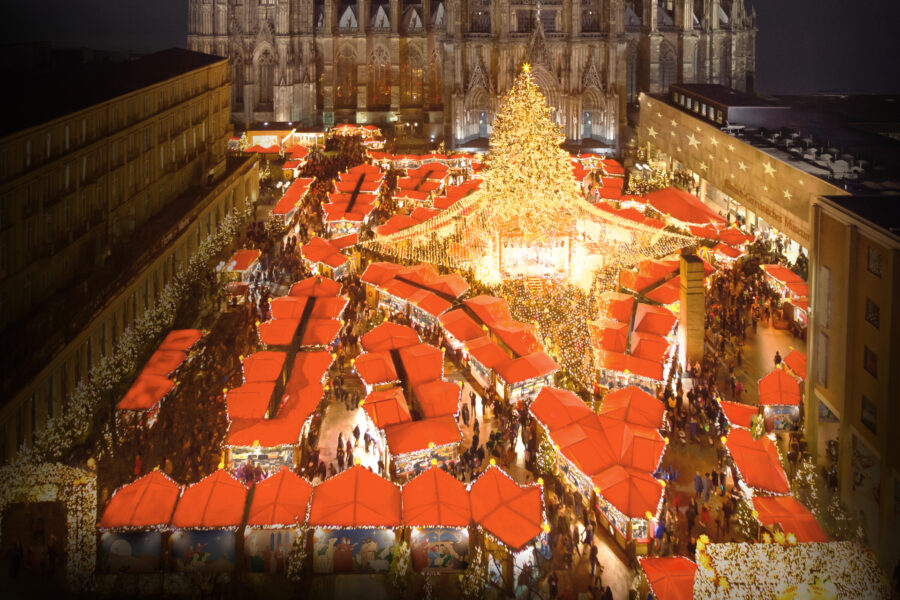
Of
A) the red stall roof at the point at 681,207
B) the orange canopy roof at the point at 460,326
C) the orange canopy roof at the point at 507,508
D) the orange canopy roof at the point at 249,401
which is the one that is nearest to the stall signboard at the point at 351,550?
the orange canopy roof at the point at 507,508

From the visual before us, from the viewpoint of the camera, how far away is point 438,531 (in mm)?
19828

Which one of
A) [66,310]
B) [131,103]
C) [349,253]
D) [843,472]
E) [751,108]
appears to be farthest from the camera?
[751,108]

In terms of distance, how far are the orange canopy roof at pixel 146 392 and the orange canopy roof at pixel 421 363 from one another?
316 inches

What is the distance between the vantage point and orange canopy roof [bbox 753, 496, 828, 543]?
1922 centimetres

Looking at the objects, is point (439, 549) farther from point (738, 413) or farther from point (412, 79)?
point (412, 79)

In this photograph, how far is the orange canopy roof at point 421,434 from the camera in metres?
23.5

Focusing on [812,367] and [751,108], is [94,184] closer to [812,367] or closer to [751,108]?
[812,367]

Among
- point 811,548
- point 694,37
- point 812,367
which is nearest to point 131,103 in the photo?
point 812,367

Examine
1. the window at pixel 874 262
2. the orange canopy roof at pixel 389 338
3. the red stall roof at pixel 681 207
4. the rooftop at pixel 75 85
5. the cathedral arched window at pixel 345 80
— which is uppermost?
the cathedral arched window at pixel 345 80

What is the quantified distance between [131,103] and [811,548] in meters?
34.0

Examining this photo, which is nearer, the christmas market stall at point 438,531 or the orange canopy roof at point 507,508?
the orange canopy roof at point 507,508

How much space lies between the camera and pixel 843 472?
22547 mm

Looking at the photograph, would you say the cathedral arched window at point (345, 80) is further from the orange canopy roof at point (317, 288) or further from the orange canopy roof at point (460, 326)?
the orange canopy roof at point (460, 326)

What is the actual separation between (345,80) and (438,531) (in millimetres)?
71798
